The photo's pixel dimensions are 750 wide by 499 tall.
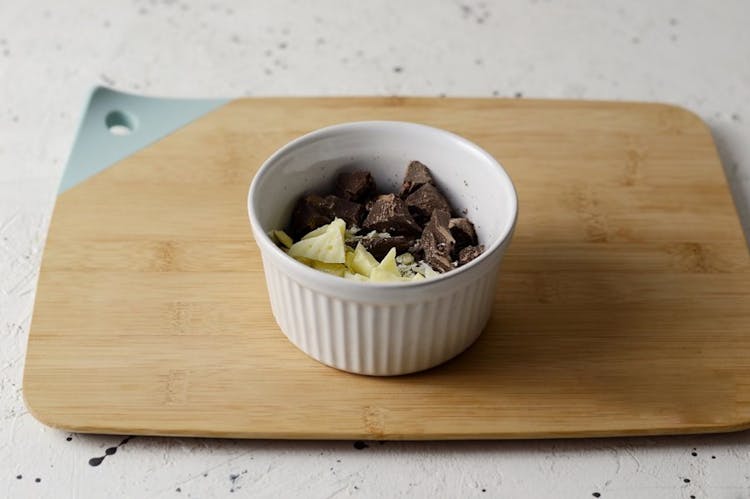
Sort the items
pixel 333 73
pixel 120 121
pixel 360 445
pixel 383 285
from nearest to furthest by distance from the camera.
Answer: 1. pixel 383 285
2. pixel 360 445
3. pixel 120 121
4. pixel 333 73

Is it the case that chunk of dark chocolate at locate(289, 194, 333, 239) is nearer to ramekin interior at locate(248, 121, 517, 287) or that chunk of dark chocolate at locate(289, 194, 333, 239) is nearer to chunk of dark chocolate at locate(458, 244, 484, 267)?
ramekin interior at locate(248, 121, 517, 287)

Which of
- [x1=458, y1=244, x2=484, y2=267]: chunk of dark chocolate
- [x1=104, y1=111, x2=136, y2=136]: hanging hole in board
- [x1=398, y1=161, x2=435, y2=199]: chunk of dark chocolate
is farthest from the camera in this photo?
[x1=104, y1=111, x2=136, y2=136]: hanging hole in board

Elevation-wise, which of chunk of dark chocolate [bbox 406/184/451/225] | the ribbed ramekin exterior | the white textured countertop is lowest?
the white textured countertop

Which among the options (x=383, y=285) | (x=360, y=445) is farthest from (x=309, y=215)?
(x=360, y=445)

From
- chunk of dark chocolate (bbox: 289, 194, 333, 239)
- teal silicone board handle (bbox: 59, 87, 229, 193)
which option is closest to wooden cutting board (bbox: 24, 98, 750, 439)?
teal silicone board handle (bbox: 59, 87, 229, 193)

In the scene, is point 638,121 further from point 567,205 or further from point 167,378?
point 167,378

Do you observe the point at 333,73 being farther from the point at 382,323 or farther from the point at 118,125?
the point at 382,323
